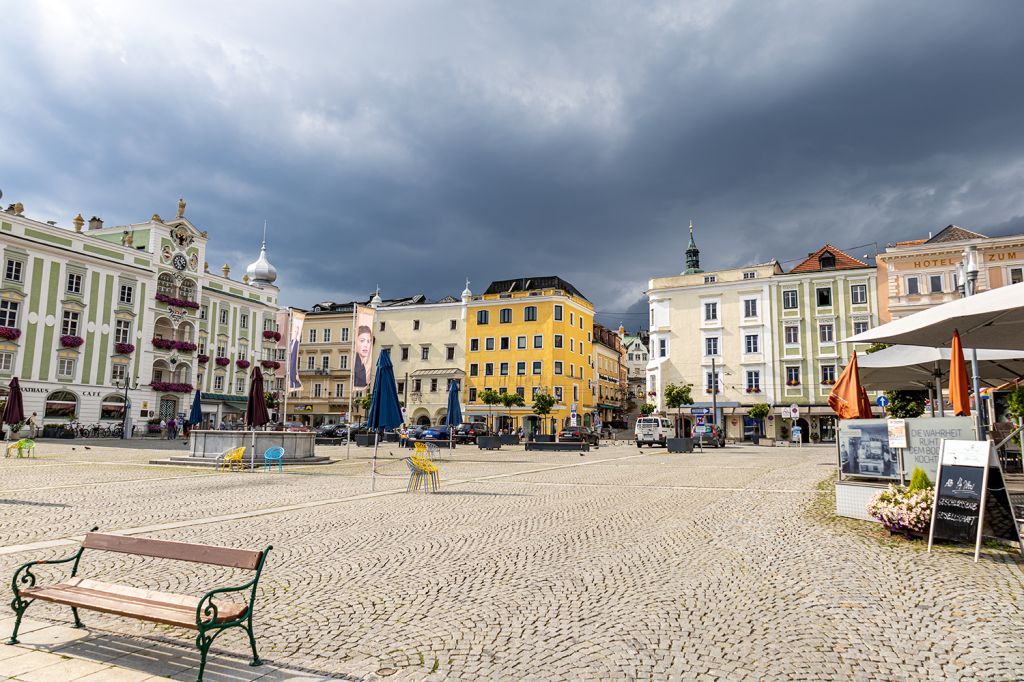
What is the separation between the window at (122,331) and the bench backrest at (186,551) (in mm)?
51647

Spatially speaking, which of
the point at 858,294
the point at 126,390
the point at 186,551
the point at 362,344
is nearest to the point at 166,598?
the point at 186,551

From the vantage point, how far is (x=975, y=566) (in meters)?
7.12

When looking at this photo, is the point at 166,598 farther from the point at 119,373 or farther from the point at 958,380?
the point at 119,373

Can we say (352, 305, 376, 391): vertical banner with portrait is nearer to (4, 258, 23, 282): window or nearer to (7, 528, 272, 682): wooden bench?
(7, 528, 272, 682): wooden bench

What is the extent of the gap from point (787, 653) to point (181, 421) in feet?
179

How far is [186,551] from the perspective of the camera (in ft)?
15.0

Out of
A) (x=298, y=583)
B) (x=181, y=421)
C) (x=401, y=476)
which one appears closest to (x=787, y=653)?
(x=298, y=583)

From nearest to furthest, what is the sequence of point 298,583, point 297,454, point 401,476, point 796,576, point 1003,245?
point 298,583
point 796,576
point 401,476
point 297,454
point 1003,245

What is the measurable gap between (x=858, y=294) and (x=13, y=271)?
206ft

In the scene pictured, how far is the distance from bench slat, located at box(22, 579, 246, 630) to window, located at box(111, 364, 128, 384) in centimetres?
5066

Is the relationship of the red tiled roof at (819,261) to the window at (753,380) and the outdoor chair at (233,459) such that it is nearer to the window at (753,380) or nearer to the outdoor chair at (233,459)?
the window at (753,380)

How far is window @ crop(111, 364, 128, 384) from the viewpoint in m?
48.3

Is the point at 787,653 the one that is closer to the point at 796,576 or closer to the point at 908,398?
the point at 796,576

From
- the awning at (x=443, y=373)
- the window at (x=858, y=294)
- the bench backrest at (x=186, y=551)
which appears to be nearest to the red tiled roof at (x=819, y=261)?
the window at (x=858, y=294)
